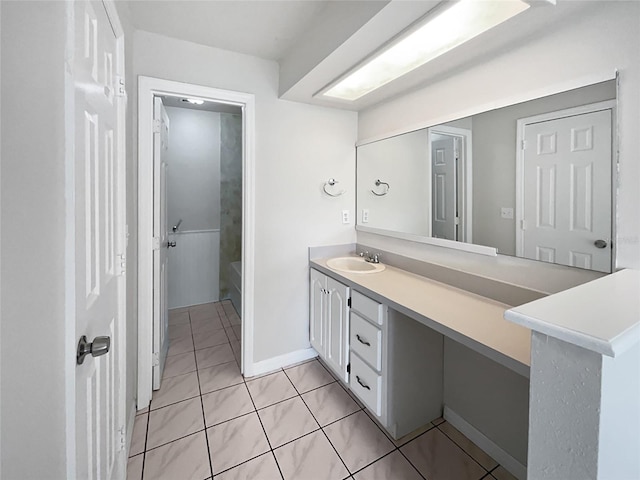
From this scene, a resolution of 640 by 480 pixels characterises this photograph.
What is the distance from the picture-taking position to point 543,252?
1.32 meters

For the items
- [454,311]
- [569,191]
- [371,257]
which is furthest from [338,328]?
[569,191]

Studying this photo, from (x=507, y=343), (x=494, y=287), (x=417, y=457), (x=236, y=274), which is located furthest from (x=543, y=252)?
(x=236, y=274)

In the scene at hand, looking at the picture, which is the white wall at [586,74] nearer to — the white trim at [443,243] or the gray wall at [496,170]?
the gray wall at [496,170]

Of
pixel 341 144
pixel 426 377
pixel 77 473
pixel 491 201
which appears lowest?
pixel 426 377

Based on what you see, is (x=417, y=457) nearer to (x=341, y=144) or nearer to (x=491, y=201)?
(x=491, y=201)

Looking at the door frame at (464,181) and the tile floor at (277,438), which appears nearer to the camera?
the tile floor at (277,438)

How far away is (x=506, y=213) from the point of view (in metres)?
1.46

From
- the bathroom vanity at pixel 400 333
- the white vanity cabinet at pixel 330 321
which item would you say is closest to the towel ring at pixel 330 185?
the white vanity cabinet at pixel 330 321

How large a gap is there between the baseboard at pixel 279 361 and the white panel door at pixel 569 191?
178cm

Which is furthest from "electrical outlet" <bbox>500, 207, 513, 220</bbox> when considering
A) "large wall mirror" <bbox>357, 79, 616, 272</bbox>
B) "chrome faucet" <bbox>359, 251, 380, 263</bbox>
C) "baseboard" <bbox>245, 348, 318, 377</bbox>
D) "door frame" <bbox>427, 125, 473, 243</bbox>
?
"baseboard" <bbox>245, 348, 318, 377</bbox>

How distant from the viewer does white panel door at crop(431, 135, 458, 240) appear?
174cm

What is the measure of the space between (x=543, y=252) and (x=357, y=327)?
103 cm

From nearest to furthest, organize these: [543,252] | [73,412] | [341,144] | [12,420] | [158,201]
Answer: [12,420] → [73,412] → [543,252] → [158,201] → [341,144]

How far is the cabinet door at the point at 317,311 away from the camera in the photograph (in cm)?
220
